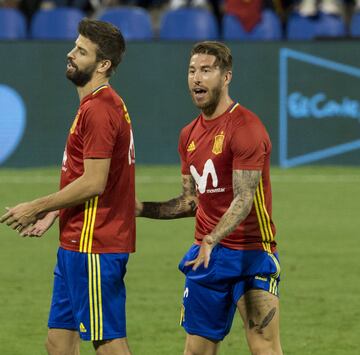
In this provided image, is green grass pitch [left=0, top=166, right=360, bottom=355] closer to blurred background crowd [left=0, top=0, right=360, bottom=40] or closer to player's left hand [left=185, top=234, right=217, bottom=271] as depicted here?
player's left hand [left=185, top=234, right=217, bottom=271]

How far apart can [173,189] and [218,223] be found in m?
9.58

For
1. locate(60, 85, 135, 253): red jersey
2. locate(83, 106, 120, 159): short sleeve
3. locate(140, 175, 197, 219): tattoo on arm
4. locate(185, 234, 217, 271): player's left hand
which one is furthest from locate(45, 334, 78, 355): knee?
locate(83, 106, 120, 159): short sleeve

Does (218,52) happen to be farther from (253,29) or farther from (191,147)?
(253,29)

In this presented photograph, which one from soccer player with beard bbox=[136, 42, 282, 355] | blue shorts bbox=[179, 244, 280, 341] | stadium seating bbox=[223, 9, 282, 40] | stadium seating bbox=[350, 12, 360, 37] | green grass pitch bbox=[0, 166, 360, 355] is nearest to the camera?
soccer player with beard bbox=[136, 42, 282, 355]

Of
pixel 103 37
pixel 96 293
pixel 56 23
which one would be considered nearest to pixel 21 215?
pixel 96 293

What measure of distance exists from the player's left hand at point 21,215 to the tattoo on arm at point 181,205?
99 cm

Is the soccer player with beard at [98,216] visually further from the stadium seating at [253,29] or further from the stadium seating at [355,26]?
the stadium seating at [355,26]

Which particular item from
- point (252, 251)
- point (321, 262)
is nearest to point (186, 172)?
point (252, 251)

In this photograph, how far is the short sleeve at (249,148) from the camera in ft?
20.1

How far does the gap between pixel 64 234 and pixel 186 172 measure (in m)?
0.93

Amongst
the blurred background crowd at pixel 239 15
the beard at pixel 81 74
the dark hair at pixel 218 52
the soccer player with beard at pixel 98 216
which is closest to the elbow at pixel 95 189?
the soccer player with beard at pixel 98 216

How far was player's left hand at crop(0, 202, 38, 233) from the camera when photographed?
19.2 ft

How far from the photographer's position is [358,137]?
18.2m

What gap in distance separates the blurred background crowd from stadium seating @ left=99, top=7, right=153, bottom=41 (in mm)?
40
